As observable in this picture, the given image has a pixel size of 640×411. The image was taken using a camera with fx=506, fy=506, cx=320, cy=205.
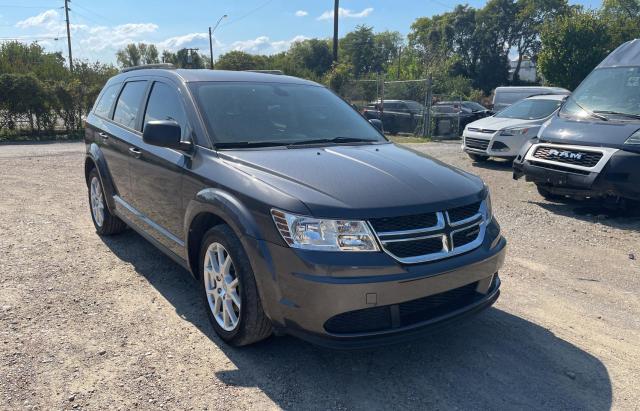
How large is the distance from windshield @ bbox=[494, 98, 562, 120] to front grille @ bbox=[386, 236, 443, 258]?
10174mm

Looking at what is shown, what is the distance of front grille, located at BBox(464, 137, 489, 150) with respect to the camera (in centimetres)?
1191

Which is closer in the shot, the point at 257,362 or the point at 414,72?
the point at 257,362

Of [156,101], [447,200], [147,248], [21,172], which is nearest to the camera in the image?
[447,200]

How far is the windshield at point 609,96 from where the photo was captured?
7.33 meters

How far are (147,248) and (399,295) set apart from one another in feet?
11.5

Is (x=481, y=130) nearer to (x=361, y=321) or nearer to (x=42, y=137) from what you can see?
(x=361, y=321)

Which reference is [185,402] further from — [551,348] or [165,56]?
[165,56]

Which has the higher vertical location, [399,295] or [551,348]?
[399,295]

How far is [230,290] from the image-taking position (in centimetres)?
324

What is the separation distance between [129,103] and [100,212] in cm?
149

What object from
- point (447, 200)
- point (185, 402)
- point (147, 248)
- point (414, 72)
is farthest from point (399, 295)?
point (414, 72)

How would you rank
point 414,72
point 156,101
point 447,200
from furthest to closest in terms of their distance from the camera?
point 414,72
point 156,101
point 447,200

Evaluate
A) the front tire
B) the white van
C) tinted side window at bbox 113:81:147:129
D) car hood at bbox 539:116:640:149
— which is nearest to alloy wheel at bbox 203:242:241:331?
the front tire

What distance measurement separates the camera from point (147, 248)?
5.40 meters
